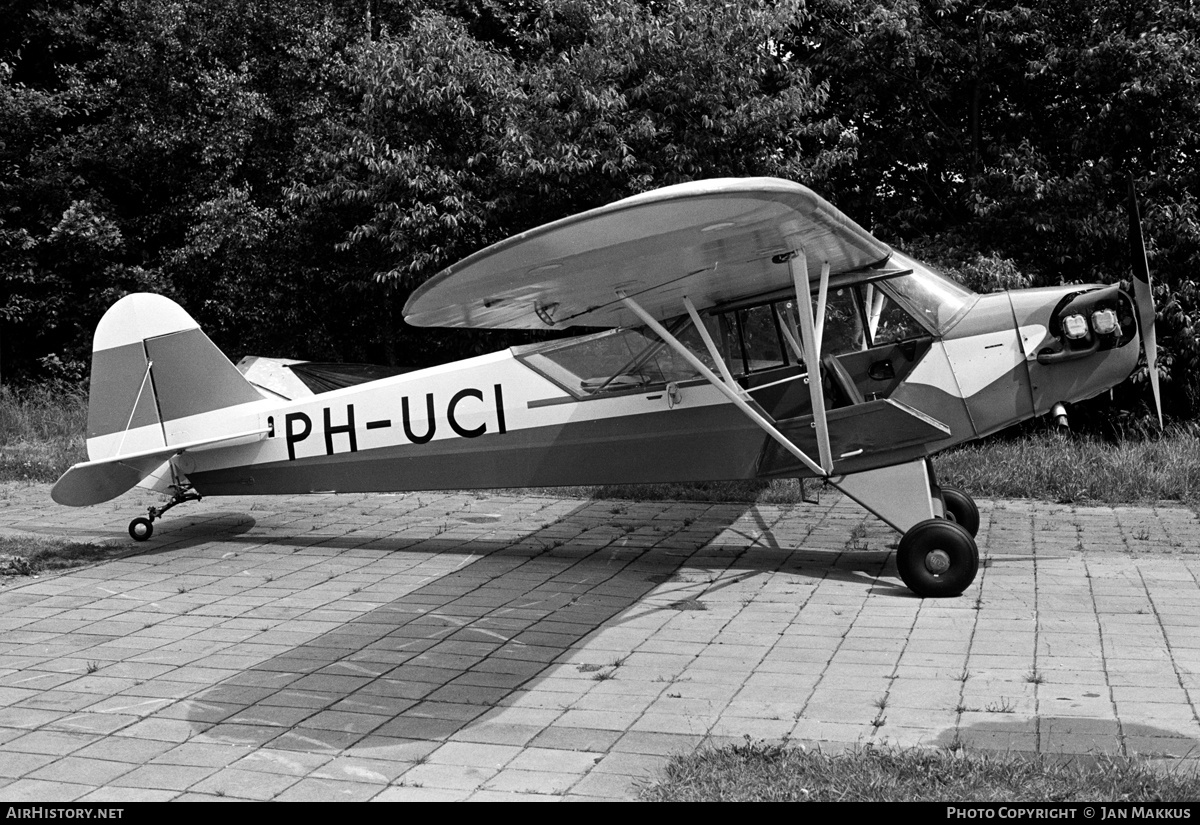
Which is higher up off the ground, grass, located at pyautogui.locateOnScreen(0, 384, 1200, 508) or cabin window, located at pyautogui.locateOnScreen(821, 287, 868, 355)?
cabin window, located at pyautogui.locateOnScreen(821, 287, 868, 355)

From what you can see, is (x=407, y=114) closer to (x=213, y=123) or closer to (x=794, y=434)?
(x=213, y=123)

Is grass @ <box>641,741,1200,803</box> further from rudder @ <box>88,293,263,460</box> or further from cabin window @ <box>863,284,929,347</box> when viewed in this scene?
rudder @ <box>88,293,263,460</box>

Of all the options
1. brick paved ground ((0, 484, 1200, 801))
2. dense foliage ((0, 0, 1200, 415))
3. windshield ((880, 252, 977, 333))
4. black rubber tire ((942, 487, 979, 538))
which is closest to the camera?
brick paved ground ((0, 484, 1200, 801))

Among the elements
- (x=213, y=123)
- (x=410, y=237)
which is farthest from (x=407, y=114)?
(x=213, y=123)

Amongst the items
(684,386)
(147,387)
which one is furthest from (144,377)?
(684,386)

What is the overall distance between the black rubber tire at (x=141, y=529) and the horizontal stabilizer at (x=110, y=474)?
0.53 m

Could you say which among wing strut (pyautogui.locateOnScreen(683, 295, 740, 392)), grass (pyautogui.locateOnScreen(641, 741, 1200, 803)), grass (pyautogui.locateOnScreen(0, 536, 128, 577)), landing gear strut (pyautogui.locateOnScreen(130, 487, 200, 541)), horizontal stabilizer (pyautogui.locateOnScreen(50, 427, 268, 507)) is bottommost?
grass (pyautogui.locateOnScreen(641, 741, 1200, 803))

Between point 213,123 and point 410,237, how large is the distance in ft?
19.3

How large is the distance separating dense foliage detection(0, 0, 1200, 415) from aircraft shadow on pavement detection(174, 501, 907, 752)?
17.9 feet

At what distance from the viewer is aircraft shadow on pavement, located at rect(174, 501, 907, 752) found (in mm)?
4918

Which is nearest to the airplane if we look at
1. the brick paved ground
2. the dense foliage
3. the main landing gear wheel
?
the main landing gear wheel

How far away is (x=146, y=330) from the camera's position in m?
8.45

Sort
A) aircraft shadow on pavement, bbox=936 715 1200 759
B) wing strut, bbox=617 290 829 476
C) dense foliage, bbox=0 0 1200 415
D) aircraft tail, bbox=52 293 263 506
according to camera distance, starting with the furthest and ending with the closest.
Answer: dense foliage, bbox=0 0 1200 415 → aircraft tail, bbox=52 293 263 506 → wing strut, bbox=617 290 829 476 → aircraft shadow on pavement, bbox=936 715 1200 759

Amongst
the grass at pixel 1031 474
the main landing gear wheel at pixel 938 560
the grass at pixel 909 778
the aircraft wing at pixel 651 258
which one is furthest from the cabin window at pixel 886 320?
the grass at pixel 909 778
